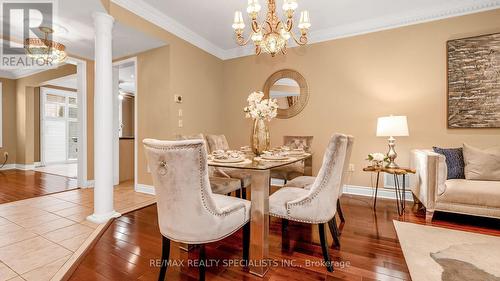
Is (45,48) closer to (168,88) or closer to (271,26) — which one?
(168,88)

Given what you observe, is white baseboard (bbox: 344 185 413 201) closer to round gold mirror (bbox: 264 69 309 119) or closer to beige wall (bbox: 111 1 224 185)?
round gold mirror (bbox: 264 69 309 119)

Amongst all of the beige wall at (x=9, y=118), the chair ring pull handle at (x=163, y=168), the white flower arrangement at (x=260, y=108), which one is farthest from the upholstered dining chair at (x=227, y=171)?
the beige wall at (x=9, y=118)

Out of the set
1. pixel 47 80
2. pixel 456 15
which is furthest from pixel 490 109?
pixel 47 80

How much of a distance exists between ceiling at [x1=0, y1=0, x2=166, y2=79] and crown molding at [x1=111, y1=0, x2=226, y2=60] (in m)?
0.23

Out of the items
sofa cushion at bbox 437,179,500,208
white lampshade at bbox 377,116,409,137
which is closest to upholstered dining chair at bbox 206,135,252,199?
white lampshade at bbox 377,116,409,137

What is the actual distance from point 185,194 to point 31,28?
3797mm

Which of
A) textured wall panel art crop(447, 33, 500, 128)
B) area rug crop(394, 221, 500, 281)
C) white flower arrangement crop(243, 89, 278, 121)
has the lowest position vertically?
area rug crop(394, 221, 500, 281)

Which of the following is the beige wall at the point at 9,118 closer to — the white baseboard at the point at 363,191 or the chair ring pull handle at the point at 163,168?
the white baseboard at the point at 363,191

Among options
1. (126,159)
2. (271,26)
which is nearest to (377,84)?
(271,26)

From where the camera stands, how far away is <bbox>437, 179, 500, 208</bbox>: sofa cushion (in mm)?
2252

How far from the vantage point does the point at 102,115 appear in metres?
2.51

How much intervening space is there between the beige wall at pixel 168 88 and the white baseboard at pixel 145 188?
0.07 metres

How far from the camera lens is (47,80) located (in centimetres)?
548

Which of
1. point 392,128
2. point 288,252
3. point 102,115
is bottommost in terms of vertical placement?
point 288,252
